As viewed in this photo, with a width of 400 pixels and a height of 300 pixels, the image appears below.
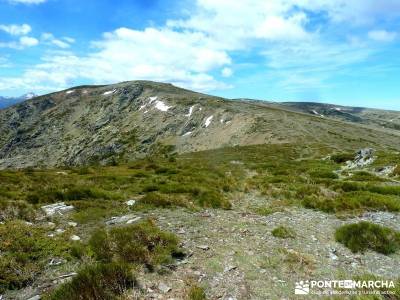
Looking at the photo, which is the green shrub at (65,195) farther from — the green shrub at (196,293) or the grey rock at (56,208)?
the green shrub at (196,293)

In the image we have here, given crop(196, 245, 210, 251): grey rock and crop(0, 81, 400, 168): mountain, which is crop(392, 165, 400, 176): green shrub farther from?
crop(0, 81, 400, 168): mountain

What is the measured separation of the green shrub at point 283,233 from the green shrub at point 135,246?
12.7ft

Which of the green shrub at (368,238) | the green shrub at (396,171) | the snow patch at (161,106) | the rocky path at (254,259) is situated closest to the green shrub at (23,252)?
the rocky path at (254,259)

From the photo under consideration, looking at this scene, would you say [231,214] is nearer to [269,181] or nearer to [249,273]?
[249,273]

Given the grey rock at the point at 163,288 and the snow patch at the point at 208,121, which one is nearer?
the grey rock at the point at 163,288

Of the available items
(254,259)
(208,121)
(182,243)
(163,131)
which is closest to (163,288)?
(182,243)

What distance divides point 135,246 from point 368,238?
802 centimetres

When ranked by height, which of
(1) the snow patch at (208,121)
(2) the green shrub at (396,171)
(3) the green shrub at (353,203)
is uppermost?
(1) the snow patch at (208,121)

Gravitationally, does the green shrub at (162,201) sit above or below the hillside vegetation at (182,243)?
above

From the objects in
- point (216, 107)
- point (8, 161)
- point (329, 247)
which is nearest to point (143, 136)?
point (216, 107)

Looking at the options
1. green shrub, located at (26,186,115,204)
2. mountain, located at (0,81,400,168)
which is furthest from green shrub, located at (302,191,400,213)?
mountain, located at (0,81,400,168)

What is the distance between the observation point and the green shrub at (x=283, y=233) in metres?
12.8

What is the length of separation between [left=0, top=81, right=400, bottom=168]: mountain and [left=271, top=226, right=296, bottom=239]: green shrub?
252ft

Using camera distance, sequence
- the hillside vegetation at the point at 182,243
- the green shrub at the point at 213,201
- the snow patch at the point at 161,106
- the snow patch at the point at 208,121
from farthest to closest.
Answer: the snow patch at the point at 161,106, the snow patch at the point at 208,121, the green shrub at the point at 213,201, the hillside vegetation at the point at 182,243
